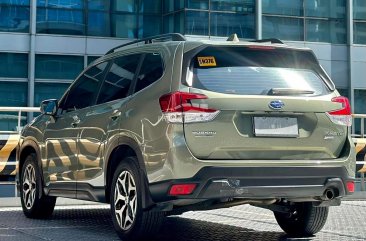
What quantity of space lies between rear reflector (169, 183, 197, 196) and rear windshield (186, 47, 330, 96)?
2.64 ft

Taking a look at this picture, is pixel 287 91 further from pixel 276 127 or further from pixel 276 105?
pixel 276 127

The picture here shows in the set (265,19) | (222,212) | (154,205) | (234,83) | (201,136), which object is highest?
(265,19)

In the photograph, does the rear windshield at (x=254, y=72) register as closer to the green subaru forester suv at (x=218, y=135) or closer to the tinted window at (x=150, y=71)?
the green subaru forester suv at (x=218, y=135)

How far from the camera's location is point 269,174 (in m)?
6.03

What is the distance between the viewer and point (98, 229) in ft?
25.3

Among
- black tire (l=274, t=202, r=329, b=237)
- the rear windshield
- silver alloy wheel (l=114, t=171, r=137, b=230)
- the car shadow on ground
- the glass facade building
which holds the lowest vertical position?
the car shadow on ground

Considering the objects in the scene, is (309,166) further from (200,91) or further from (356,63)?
(356,63)

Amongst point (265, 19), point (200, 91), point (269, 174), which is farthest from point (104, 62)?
point (265, 19)

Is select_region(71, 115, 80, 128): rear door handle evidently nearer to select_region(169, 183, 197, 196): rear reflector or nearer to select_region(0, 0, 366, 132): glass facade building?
select_region(169, 183, 197, 196): rear reflector

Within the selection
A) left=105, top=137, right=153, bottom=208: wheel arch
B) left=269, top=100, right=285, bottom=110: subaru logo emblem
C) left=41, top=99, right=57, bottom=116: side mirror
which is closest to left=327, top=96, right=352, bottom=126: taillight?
left=269, top=100, right=285, bottom=110: subaru logo emblem

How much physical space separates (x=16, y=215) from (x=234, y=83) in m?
4.14

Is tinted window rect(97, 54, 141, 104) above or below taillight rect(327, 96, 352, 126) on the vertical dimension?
above

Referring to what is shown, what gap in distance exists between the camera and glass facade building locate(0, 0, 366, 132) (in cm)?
2839

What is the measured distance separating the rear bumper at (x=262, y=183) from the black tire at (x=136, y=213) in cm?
27
